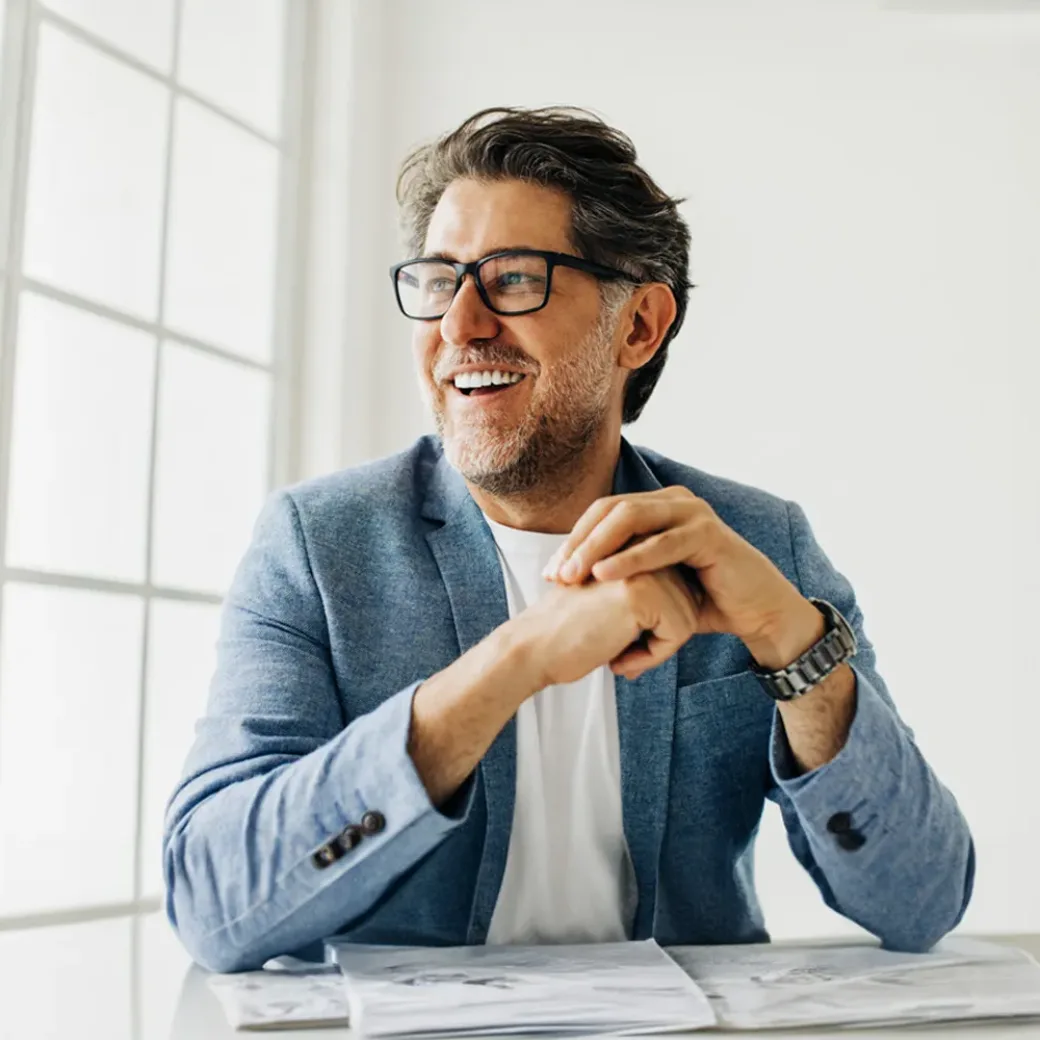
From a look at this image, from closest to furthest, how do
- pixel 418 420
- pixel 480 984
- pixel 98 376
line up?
1. pixel 480 984
2. pixel 98 376
3. pixel 418 420

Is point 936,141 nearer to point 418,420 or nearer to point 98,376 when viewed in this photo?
point 418,420

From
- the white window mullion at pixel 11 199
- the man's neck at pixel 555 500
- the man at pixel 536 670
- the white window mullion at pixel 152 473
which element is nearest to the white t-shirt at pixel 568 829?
the man at pixel 536 670

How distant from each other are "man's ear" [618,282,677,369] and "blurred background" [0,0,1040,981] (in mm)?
1062

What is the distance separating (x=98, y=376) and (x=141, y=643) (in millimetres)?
495

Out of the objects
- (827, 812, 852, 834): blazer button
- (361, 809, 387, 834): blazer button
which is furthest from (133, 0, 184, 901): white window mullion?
(827, 812, 852, 834): blazer button

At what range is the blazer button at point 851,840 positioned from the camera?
4.39 ft

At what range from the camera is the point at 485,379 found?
1.60 m

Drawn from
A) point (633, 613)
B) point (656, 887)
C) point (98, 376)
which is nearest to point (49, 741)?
point (98, 376)

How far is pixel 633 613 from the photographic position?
4.13ft

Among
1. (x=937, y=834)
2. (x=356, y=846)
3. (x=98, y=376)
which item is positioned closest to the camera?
(x=356, y=846)

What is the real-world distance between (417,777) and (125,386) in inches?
58.6

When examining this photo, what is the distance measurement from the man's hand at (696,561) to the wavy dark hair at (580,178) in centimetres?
51

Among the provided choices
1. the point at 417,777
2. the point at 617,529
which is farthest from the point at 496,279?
the point at 417,777

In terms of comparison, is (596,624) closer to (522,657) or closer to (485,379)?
(522,657)
